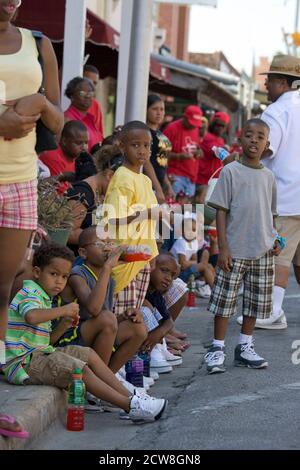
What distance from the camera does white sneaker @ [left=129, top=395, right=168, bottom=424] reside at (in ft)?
20.9

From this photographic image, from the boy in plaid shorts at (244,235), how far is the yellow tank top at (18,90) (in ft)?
9.34

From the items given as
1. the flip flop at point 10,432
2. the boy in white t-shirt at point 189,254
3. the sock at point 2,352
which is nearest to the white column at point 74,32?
the boy in white t-shirt at point 189,254

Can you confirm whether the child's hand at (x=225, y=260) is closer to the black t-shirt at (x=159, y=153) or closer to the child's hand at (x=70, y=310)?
the child's hand at (x=70, y=310)

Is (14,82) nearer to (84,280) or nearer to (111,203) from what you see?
(84,280)

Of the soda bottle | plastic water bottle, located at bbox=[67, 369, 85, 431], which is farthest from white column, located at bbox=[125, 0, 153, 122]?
plastic water bottle, located at bbox=[67, 369, 85, 431]

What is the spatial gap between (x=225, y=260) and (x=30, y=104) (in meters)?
2.99

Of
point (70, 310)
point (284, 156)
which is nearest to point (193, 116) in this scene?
point (284, 156)

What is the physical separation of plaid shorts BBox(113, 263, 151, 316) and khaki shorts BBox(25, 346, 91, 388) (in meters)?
1.32

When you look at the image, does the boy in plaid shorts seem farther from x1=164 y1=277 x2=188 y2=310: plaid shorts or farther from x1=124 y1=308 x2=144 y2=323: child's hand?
x1=124 y1=308 x2=144 y2=323: child's hand

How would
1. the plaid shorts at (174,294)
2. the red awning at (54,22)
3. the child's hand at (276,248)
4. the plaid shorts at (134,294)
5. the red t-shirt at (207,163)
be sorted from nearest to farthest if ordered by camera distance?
the plaid shorts at (134,294), the child's hand at (276,248), the plaid shorts at (174,294), the red awning at (54,22), the red t-shirt at (207,163)

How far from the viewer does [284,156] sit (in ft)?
33.2

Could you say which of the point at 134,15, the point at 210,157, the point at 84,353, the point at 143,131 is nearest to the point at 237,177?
the point at 143,131

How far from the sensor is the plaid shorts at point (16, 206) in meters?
5.55

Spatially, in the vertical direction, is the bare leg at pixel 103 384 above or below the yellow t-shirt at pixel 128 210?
below
